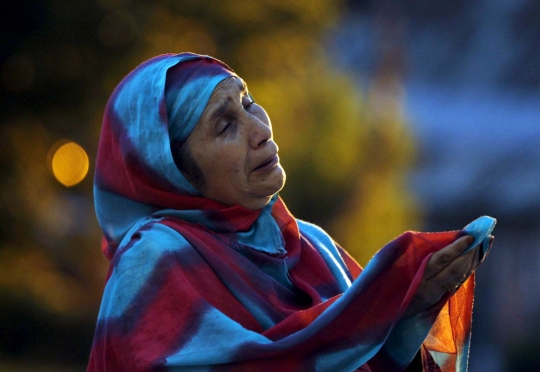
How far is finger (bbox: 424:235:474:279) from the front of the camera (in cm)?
236

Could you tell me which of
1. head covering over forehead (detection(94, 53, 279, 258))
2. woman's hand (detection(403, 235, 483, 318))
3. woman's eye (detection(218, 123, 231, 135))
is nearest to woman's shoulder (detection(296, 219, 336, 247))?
head covering over forehead (detection(94, 53, 279, 258))

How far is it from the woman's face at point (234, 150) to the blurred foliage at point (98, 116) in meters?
6.14

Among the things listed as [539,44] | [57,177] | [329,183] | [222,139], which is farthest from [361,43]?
[222,139]

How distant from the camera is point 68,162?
9.52 meters

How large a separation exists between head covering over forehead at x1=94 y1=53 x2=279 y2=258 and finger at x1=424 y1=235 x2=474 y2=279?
57 centimetres

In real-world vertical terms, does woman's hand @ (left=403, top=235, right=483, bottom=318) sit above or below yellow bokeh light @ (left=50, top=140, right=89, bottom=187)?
above

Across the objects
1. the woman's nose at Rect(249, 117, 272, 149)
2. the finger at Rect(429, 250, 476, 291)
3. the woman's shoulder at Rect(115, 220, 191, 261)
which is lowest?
the woman's shoulder at Rect(115, 220, 191, 261)

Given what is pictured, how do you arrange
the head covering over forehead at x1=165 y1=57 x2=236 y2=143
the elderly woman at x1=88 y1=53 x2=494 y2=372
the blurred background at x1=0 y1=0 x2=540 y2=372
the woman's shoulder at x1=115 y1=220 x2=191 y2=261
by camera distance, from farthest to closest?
1. the blurred background at x1=0 y1=0 x2=540 y2=372
2. the head covering over forehead at x1=165 y1=57 x2=236 y2=143
3. the woman's shoulder at x1=115 y1=220 x2=191 y2=261
4. the elderly woman at x1=88 y1=53 x2=494 y2=372

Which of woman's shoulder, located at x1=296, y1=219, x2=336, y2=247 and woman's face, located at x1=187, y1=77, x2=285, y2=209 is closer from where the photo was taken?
woman's face, located at x1=187, y1=77, x2=285, y2=209

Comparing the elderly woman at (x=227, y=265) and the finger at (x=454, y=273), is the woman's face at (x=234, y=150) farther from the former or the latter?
the finger at (x=454, y=273)

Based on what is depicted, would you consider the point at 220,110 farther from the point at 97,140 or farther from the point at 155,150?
the point at 97,140

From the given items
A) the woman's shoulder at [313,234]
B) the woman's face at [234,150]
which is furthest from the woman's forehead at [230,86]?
the woman's shoulder at [313,234]

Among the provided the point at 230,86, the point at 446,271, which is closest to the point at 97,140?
the point at 230,86

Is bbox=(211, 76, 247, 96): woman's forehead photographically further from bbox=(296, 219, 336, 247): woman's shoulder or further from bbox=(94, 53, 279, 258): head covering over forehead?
bbox=(296, 219, 336, 247): woman's shoulder
